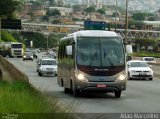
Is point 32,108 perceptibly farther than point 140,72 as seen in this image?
No

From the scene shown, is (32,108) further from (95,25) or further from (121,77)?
(95,25)

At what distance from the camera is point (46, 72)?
53.1 meters

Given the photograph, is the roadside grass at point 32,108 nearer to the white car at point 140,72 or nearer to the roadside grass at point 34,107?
the roadside grass at point 34,107

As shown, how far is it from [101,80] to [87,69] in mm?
724

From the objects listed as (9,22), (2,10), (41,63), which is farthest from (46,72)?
(9,22)

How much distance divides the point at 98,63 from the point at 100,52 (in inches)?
17.9

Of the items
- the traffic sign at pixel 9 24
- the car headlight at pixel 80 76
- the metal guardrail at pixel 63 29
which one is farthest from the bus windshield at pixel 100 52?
the metal guardrail at pixel 63 29

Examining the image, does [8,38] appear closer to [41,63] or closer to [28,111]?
[41,63]

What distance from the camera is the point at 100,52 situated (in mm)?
26547

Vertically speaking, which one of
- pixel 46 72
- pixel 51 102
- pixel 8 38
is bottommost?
pixel 8 38

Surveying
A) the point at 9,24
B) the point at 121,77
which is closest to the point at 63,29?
the point at 9,24

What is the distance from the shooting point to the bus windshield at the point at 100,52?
26516mm

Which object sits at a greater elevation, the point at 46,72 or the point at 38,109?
the point at 38,109

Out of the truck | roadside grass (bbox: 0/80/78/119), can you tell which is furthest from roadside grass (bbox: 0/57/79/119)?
the truck
